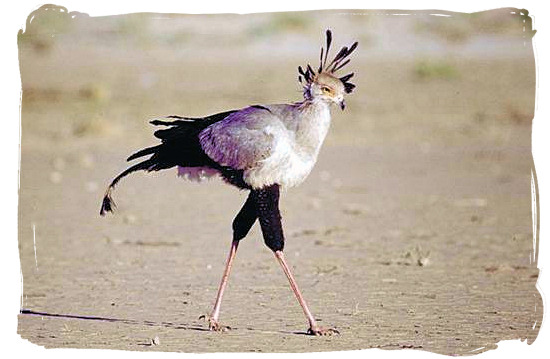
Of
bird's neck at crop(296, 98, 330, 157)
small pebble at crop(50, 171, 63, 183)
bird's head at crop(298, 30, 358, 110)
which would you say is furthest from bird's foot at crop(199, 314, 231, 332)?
small pebble at crop(50, 171, 63, 183)

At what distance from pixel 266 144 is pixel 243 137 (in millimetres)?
126

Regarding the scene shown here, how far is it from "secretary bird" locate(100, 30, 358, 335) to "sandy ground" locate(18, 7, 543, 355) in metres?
0.55

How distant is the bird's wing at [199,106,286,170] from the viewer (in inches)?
205

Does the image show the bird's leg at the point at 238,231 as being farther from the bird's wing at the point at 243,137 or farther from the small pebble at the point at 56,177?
the small pebble at the point at 56,177

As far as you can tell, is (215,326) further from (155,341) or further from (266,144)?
(266,144)

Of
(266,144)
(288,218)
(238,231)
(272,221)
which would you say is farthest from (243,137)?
(288,218)

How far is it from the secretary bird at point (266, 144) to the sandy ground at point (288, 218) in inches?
21.8

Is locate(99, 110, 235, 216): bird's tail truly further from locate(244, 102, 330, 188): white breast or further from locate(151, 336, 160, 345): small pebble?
locate(151, 336, 160, 345): small pebble

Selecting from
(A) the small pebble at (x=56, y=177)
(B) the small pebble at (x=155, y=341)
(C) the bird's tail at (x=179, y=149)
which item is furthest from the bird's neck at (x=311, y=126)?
(A) the small pebble at (x=56, y=177)

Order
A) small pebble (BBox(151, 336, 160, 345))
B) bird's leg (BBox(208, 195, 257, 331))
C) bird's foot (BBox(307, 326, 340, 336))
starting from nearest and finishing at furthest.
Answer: small pebble (BBox(151, 336, 160, 345))
bird's foot (BBox(307, 326, 340, 336))
bird's leg (BBox(208, 195, 257, 331))

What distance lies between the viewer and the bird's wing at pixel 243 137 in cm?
520

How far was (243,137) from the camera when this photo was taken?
5.24 metres

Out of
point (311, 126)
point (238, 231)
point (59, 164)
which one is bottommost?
point (59, 164)

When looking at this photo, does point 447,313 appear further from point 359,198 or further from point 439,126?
point 439,126
